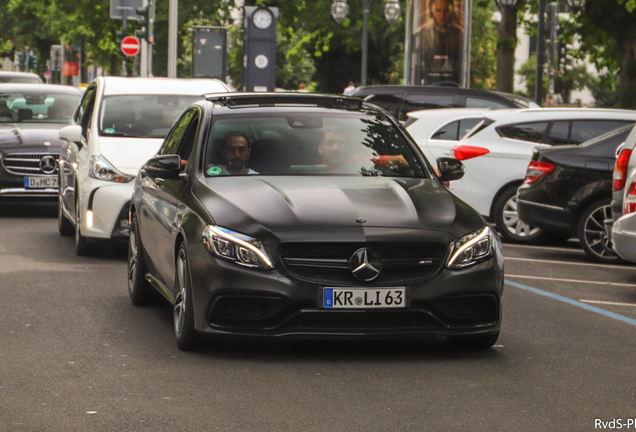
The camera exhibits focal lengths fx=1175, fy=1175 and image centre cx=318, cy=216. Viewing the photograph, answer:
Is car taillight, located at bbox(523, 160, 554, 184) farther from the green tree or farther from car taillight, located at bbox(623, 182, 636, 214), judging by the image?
the green tree

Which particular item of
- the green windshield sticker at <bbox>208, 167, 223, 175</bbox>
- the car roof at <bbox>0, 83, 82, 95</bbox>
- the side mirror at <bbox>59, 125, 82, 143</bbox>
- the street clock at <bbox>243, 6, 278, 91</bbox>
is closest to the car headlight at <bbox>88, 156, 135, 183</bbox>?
the side mirror at <bbox>59, 125, 82, 143</bbox>

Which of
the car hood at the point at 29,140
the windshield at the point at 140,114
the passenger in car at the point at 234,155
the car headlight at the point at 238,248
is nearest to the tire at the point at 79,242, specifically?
the windshield at the point at 140,114

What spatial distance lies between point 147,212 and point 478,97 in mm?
11608

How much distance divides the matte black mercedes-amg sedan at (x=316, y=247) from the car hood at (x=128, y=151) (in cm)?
368

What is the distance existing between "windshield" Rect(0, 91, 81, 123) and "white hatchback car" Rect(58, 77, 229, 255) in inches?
123

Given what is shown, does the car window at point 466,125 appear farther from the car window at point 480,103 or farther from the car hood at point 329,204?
the car hood at point 329,204

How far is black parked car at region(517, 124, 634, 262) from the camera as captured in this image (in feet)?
39.7

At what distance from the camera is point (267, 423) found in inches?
201

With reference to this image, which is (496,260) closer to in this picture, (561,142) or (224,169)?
(224,169)

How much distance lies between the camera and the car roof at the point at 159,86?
40.6 ft

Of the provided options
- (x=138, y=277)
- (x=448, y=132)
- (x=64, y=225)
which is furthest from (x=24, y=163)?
(x=138, y=277)

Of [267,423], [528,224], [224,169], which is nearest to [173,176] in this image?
[224,169]

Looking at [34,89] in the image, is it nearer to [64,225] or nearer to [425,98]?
[64,225]

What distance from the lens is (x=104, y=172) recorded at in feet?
36.1
